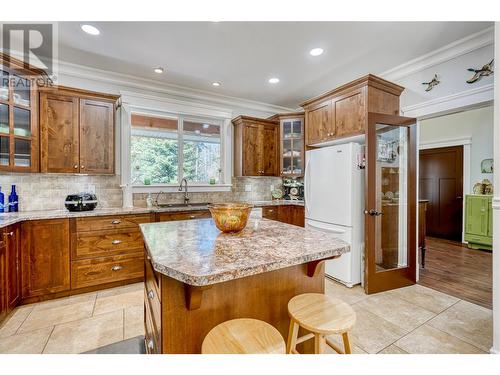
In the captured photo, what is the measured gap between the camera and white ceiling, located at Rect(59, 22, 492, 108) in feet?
7.54

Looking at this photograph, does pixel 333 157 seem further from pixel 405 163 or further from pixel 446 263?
pixel 446 263

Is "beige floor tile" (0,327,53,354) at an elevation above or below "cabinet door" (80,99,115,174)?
below

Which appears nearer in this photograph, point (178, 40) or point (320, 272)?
point (320, 272)

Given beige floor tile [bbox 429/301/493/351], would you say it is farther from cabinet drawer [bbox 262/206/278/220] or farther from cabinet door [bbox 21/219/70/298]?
cabinet door [bbox 21/219/70/298]

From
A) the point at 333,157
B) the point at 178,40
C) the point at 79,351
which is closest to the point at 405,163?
the point at 333,157

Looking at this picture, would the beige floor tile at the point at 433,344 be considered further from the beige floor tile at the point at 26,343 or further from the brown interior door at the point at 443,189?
the brown interior door at the point at 443,189

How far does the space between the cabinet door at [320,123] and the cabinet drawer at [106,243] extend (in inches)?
108

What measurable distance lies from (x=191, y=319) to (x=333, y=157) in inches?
101

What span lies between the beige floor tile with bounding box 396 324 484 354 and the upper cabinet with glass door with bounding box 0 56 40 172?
158 inches

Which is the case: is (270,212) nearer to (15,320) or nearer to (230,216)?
(230,216)

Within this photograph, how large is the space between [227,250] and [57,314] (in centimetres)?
230

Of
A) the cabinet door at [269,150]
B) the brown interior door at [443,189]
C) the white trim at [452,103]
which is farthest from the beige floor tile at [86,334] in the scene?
the brown interior door at [443,189]

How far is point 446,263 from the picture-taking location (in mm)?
3768

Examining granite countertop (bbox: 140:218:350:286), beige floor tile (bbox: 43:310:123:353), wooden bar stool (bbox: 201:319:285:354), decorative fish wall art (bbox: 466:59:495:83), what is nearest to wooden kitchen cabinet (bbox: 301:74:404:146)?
decorative fish wall art (bbox: 466:59:495:83)
